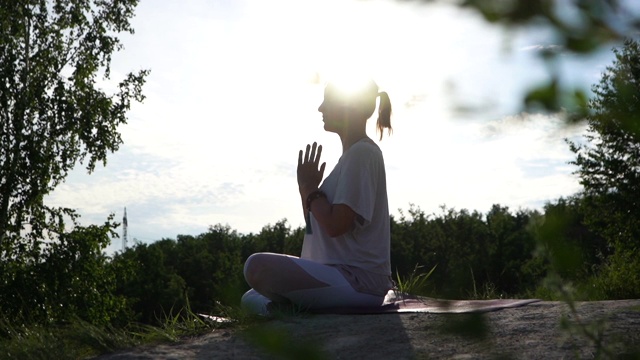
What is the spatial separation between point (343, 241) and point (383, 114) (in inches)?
31.6

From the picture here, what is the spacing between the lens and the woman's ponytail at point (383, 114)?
5.06 meters

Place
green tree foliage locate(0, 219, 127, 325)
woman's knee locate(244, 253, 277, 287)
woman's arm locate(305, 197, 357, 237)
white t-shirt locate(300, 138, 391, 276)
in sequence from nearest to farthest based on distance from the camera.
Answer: woman's arm locate(305, 197, 357, 237)
white t-shirt locate(300, 138, 391, 276)
woman's knee locate(244, 253, 277, 287)
green tree foliage locate(0, 219, 127, 325)

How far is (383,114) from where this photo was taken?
5.09m

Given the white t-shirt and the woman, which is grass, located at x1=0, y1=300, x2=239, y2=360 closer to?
the woman

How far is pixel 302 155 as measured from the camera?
4.95m

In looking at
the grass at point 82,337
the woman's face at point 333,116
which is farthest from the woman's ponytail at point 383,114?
the grass at point 82,337

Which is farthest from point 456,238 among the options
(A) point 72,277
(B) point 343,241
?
(B) point 343,241

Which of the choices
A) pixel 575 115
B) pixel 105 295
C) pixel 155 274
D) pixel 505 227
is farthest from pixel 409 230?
pixel 575 115

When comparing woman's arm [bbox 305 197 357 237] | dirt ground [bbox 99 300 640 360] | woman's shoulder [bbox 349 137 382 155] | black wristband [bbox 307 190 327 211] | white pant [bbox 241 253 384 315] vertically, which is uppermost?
woman's shoulder [bbox 349 137 382 155]

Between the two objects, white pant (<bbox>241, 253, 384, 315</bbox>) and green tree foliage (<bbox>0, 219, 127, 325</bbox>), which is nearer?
white pant (<bbox>241, 253, 384, 315</bbox>)

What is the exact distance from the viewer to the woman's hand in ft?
16.2

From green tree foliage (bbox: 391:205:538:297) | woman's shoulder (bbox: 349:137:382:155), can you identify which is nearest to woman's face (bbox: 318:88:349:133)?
woman's shoulder (bbox: 349:137:382:155)

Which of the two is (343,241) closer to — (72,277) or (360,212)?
(360,212)

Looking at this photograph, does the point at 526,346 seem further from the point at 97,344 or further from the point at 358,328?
the point at 97,344
